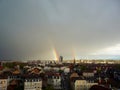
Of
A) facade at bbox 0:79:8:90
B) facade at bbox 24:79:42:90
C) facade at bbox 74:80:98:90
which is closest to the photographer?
facade at bbox 24:79:42:90

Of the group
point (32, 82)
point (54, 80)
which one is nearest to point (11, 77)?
point (54, 80)

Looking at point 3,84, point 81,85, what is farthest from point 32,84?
point 81,85

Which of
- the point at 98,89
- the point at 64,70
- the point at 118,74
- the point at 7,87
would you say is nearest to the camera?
the point at 98,89

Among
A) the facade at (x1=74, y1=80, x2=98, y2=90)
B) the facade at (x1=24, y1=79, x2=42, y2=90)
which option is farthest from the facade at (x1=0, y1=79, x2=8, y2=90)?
the facade at (x1=74, y1=80, x2=98, y2=90)

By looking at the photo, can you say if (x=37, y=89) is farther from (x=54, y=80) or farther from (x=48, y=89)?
(x=54, y=80)

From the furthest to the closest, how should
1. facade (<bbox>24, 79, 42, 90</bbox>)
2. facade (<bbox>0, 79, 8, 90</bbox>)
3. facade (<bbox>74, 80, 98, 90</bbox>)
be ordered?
facade (<bbox>74, 80, 98, 90</bbox>) < facade (<bbox>0, 79, 8, 90</bbox>) < facade (<bbox>24, 79, 42, 90</bbox>)

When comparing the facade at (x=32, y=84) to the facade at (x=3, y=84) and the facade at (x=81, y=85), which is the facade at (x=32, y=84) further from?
the facade at (x=81, y=85)

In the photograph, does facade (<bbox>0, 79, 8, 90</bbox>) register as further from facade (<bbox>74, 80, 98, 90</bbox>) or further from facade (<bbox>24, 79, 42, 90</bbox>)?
facade (<bbox>74, 80, 98, 90</bbox>)

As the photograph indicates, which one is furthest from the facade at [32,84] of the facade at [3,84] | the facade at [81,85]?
the facade at [81,85]

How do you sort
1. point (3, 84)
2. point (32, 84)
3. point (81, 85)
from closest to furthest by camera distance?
point (32, 84)
point (3, 84)
point (81, 85)

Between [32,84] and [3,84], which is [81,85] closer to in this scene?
[32,84]

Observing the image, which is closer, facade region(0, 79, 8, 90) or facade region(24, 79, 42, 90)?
facade region(24, 79, 42, 90)
